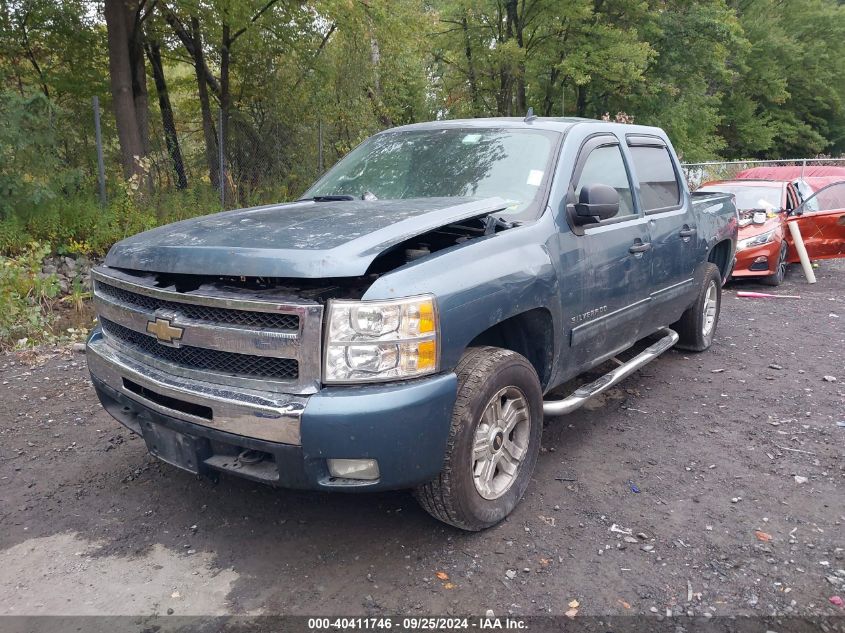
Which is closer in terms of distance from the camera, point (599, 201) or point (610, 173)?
point (599, 201)

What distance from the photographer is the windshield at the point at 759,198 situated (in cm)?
998

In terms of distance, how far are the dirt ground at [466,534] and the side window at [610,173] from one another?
150 cm

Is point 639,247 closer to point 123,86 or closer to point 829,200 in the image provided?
point 829,200

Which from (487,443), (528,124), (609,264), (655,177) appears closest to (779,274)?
(655,177)

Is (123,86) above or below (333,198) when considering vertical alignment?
above

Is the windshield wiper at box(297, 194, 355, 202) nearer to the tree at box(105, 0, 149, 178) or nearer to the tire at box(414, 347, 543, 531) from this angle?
the tire at box(414, 347, 543, 531)

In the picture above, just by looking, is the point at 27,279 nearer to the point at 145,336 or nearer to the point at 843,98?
the point at 145,336

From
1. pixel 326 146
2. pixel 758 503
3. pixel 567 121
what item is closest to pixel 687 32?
pixel 326 146

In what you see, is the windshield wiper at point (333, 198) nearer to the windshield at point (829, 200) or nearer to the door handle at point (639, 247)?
the door handle at point (639, 247)

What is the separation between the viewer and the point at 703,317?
5.67m

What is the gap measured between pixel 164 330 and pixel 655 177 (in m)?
3.66

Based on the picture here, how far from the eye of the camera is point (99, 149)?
9055mm

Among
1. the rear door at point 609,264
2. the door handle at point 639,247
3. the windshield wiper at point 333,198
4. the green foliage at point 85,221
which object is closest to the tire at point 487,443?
the rear door at point 609,264

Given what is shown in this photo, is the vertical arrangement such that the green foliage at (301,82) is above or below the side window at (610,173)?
above
